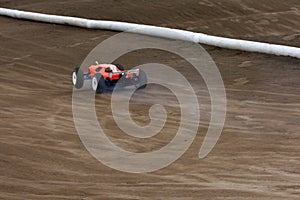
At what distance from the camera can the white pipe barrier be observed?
12.8 m

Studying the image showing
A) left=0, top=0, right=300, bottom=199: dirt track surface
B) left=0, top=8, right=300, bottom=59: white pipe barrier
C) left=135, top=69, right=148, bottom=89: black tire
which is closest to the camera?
left=0, top=0, right=300, bottom=199: dirt track surface

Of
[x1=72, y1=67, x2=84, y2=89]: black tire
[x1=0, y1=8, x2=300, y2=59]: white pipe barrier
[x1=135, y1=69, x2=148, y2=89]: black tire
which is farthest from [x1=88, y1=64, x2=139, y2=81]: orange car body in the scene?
[x1=0, y1=8, x2=300, y2=59]: white pipe barrier

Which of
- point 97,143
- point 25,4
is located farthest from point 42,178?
point 25,4

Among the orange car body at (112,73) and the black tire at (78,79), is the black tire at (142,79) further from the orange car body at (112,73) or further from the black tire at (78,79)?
the black tire at (78,79)

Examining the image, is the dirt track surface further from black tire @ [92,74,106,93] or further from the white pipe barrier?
black tire @ [92,74,106,93]

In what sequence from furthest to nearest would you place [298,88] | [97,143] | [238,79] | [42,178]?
[238,79] < [298,88] < [97,143] < [42,178]

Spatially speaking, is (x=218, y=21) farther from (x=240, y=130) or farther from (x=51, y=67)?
(x=240, y=130)

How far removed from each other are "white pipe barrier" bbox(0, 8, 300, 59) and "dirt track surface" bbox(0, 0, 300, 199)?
19cm

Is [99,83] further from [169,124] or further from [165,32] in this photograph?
[165,32]

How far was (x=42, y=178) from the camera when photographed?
709cm

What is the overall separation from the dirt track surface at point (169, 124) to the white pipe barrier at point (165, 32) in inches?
7.4

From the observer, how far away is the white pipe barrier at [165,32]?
12.8 meters

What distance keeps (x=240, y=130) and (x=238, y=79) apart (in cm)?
308

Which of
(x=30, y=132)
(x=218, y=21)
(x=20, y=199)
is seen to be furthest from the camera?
(x=218, y=21)
